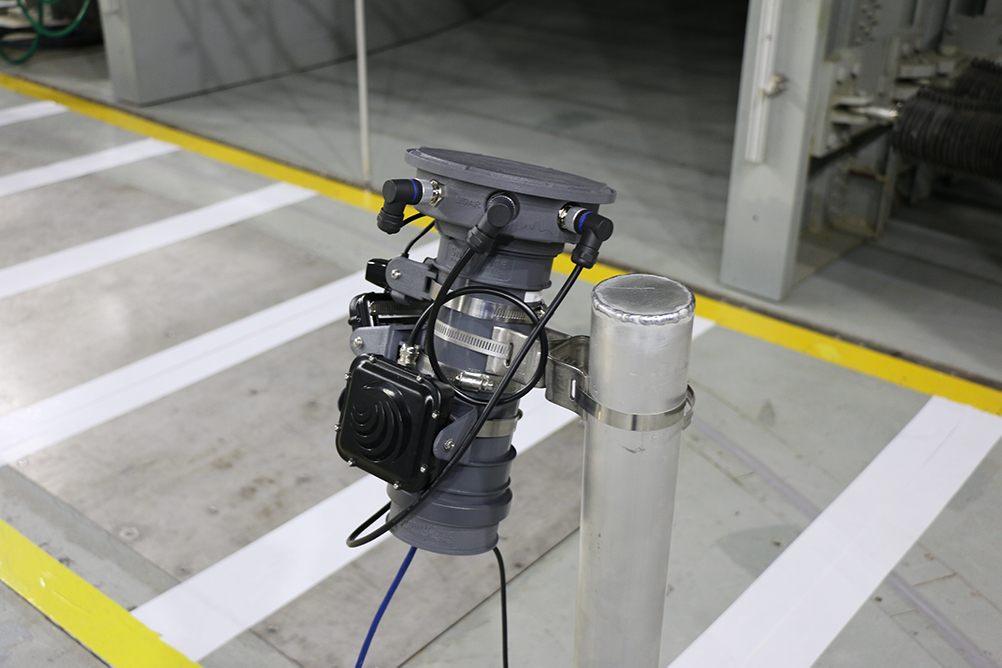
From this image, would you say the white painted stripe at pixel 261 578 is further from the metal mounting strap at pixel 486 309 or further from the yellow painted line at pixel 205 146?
the yellow painted line at pixel 205 146

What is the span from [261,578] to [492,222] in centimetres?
160

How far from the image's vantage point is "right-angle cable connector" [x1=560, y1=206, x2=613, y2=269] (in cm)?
119

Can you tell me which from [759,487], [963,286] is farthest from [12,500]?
[963,286]

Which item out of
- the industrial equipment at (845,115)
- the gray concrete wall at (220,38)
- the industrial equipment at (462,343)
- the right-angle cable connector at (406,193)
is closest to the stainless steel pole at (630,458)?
the industrial equipment at (462,343)

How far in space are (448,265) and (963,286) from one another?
10.8 feet

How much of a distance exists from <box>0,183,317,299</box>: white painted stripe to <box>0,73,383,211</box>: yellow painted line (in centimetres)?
15

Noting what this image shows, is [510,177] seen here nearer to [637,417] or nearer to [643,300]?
[643,300]

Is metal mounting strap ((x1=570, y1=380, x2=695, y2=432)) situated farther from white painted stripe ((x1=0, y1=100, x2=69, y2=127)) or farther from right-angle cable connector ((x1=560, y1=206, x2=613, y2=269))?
white painted stripe ((x1=0, y1=100, x2=69, y2=127))

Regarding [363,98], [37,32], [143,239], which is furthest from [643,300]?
[37,32]

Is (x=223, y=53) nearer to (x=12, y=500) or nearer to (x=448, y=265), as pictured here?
(x=12, y=500)

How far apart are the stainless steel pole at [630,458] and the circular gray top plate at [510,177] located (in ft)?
0.42

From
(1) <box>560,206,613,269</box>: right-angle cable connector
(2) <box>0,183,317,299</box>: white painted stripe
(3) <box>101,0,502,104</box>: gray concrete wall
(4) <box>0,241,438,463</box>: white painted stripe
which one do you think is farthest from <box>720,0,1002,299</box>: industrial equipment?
(3) <box>101,0,502,104</box>: gray concrete wall

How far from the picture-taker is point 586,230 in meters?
1.19

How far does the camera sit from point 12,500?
2.68 metres
